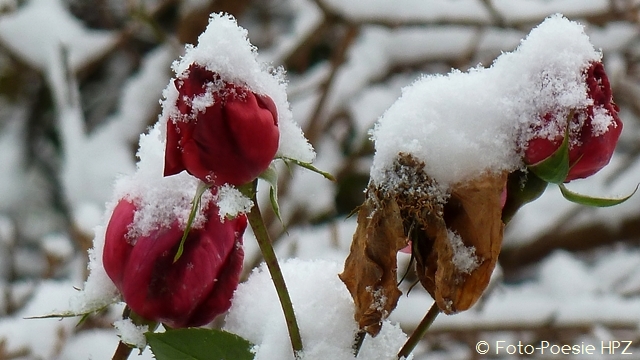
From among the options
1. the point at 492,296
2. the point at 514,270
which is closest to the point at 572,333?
the point at 492,296

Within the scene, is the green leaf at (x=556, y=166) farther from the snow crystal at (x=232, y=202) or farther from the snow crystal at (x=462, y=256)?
the snow crystal at (x=232, y=202)

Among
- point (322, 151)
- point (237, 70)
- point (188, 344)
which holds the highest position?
point (322, 151)

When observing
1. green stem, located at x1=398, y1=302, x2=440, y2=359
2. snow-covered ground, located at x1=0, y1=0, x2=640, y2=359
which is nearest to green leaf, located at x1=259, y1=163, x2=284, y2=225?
green stem, located at x1=398, y1=302, x2=440, y2=359

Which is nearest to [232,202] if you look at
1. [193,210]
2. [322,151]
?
[193,210]

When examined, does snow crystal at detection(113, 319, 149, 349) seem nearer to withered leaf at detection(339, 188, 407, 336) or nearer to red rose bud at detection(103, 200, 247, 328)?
red rose bud at detection(103, 200, 247, 328)

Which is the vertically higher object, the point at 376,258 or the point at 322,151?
the point at 322,151

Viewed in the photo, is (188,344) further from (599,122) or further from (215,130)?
(599,122)

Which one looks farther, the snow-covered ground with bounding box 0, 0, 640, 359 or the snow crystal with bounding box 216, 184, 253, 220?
the snow-covered ground with bounding box 0, 0, 640, 359
